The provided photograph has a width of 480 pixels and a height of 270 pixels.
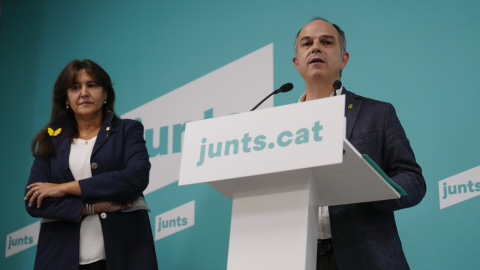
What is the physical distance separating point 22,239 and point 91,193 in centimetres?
145

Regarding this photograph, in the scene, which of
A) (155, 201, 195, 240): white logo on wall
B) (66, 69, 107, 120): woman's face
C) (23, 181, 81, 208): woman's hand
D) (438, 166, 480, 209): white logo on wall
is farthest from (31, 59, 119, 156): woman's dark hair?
(438, 166, 480, 209): white logo on wall

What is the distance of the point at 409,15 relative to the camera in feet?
10.3

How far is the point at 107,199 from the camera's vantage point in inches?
108

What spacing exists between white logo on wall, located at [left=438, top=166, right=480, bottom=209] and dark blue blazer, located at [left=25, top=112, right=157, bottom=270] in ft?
4.18

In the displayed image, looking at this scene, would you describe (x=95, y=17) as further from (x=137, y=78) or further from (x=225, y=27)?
(x=225, y=27)

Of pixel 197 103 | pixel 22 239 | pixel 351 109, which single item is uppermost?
pixel 197 103

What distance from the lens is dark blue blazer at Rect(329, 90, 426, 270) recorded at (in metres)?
2.06

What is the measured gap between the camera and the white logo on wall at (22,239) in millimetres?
3896

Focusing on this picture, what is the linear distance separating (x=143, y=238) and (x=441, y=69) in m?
1.53

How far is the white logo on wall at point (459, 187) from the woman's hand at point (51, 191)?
1.55 meters

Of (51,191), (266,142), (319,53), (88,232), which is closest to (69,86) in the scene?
(51,191)

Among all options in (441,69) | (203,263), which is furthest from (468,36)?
(203,263)

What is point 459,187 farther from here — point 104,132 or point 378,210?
point 104,132

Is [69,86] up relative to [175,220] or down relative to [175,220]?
up
